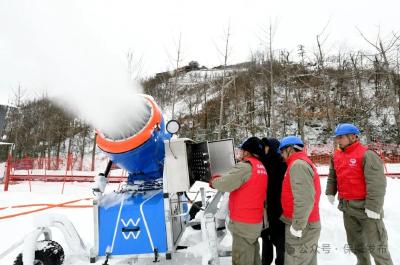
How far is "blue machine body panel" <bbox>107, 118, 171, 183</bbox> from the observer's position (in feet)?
14.3

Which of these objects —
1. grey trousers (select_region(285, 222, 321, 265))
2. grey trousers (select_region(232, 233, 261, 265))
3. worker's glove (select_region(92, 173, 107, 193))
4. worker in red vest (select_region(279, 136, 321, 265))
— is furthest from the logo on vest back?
worker's glove (select_region(92, 173, 107, 193))

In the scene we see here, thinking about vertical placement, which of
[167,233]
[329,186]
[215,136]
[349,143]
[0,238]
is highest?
[215,136]

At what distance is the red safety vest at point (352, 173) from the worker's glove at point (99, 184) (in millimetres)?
3403

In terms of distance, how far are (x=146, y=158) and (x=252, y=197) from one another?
1.73m

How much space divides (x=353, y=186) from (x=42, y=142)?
136 ft

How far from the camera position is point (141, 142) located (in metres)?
4.25

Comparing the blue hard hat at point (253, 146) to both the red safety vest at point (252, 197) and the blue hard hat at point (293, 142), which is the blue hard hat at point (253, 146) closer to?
the red safety vest at point (252, 197)

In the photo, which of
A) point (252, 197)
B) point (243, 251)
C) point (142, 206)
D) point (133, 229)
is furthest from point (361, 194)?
point (133, 229)

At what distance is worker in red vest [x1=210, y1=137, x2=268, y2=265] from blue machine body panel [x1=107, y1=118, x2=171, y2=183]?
1.14 m

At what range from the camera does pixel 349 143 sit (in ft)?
13.7

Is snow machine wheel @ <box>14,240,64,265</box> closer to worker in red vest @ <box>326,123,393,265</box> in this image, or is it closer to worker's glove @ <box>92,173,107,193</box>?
worker's glove @ <box>92,173,107,193</box>

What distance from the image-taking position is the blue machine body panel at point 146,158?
4.36 metres

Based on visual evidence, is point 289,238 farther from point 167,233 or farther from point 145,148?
point 145,148

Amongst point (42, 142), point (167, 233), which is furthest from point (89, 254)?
point (42, 142)
